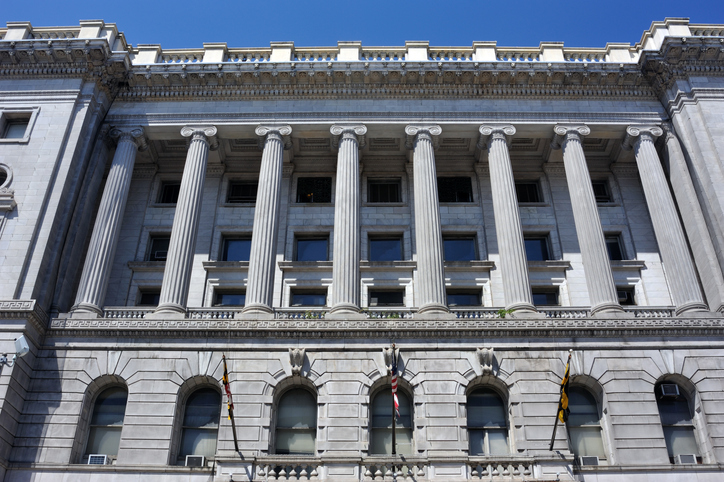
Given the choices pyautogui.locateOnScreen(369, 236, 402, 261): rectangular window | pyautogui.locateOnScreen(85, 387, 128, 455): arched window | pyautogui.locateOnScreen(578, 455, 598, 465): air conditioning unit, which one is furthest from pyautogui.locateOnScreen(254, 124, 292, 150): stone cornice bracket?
pyautogui.locateOnScreen(578, 455, 598, 465): air conditioning unit

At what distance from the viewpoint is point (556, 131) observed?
1345 inches

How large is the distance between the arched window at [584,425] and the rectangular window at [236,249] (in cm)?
1718

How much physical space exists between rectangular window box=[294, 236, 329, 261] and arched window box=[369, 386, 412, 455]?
974 centimetres

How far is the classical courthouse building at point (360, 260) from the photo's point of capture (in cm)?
2559

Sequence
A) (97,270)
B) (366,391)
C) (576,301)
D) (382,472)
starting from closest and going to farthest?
1. (382,472)
2. (366,391)
3. (97,270)
4. (576,301)

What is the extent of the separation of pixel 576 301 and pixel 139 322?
1994 cm

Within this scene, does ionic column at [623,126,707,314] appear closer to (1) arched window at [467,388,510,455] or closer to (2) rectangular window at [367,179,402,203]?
(1) arched window at [467,388,510,455]

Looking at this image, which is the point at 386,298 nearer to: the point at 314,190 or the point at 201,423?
the point at 314,190

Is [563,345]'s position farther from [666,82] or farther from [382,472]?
[666,82]

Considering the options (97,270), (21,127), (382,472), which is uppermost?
(21,127)

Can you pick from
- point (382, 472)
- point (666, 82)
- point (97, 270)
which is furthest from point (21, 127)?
point (666, 82)

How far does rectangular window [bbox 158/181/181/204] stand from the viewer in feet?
123

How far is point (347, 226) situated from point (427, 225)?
357 cm

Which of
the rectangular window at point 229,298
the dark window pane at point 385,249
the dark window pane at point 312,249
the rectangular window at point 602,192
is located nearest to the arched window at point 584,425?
the dark window pane at point 385,249
